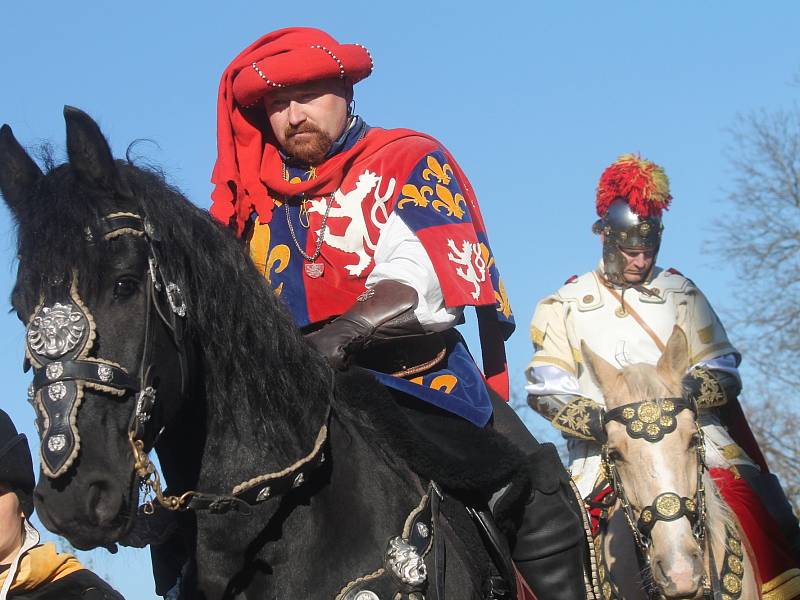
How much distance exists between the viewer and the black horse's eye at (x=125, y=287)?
369 cm

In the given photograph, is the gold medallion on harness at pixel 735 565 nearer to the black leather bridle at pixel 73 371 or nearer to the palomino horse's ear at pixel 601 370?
the palomino horse's ear at pixel 601 370

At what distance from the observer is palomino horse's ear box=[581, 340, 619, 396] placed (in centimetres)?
669

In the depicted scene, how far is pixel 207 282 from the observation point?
13.2 ft

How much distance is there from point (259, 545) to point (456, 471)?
733 mm

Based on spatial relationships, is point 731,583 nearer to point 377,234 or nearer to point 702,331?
point 702,331

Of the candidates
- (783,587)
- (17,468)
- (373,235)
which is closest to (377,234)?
(373,235)

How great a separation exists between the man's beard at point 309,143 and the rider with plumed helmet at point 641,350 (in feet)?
7.85

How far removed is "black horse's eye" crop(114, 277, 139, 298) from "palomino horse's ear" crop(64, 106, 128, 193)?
287mm

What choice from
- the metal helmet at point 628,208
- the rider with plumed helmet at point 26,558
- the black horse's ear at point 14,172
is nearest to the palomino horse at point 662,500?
the metal helmet at point 628,208

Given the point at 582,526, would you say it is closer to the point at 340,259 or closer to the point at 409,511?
the point at 409,511

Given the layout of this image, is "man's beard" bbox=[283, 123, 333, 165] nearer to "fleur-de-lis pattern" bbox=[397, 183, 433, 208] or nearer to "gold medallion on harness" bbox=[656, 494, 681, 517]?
"fleur-de-lis pattern" bbox=[397, 183, 433, 208]

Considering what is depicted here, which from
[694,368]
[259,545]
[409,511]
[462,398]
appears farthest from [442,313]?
[694,368]

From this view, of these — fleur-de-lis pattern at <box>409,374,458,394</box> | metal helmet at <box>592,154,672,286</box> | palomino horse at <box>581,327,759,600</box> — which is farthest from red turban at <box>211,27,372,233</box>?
metal helmet at <box>592,154,672,286</box>

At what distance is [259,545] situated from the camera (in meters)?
4.04
